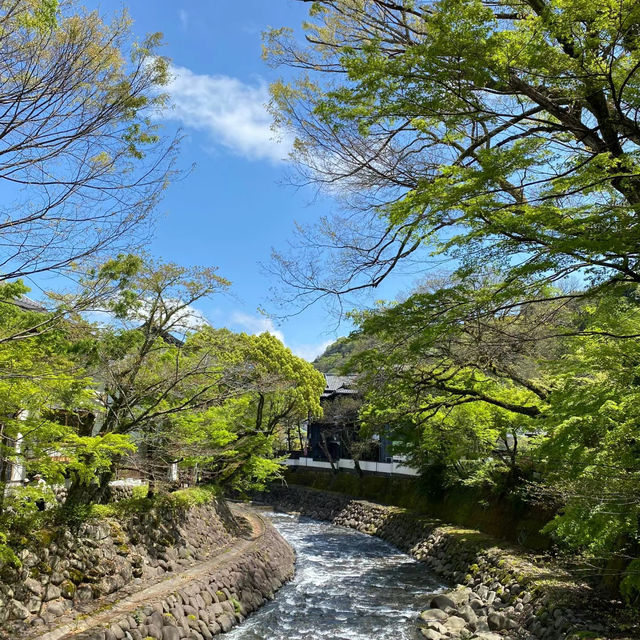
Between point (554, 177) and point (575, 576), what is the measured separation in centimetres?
931

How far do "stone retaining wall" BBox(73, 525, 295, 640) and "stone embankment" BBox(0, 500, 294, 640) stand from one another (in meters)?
0.02

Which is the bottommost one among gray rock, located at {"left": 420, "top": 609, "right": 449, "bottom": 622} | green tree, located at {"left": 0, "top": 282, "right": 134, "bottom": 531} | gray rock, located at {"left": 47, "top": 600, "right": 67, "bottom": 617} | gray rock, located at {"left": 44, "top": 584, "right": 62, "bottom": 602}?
gray rock, located at {"left": 420, "top": 609, "right": 449, "bottom": 622}

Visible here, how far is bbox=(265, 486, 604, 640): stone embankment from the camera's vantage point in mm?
9383

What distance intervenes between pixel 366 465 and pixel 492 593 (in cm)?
1996

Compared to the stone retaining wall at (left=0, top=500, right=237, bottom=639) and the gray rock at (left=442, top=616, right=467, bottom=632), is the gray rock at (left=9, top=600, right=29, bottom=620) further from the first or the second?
the gray rock at (left=442, top=616, right=467, bottom=632)

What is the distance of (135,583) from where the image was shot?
10.1m

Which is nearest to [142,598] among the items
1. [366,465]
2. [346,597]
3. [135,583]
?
[135,583]

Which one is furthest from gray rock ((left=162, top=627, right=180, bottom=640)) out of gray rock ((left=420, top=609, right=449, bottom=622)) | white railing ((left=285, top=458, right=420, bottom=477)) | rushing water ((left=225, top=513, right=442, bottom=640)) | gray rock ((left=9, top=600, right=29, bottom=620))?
white railing ((left=285, top=458, right=420, bottom=477))

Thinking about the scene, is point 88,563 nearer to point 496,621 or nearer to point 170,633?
point 170,633

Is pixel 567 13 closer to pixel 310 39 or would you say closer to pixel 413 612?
pixel 310 39

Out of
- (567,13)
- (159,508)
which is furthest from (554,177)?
(159,508)

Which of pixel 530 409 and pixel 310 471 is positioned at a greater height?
pixel 530 409

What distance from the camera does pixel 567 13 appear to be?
4746mm

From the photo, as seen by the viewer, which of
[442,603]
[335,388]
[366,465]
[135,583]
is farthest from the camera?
[335,388]
